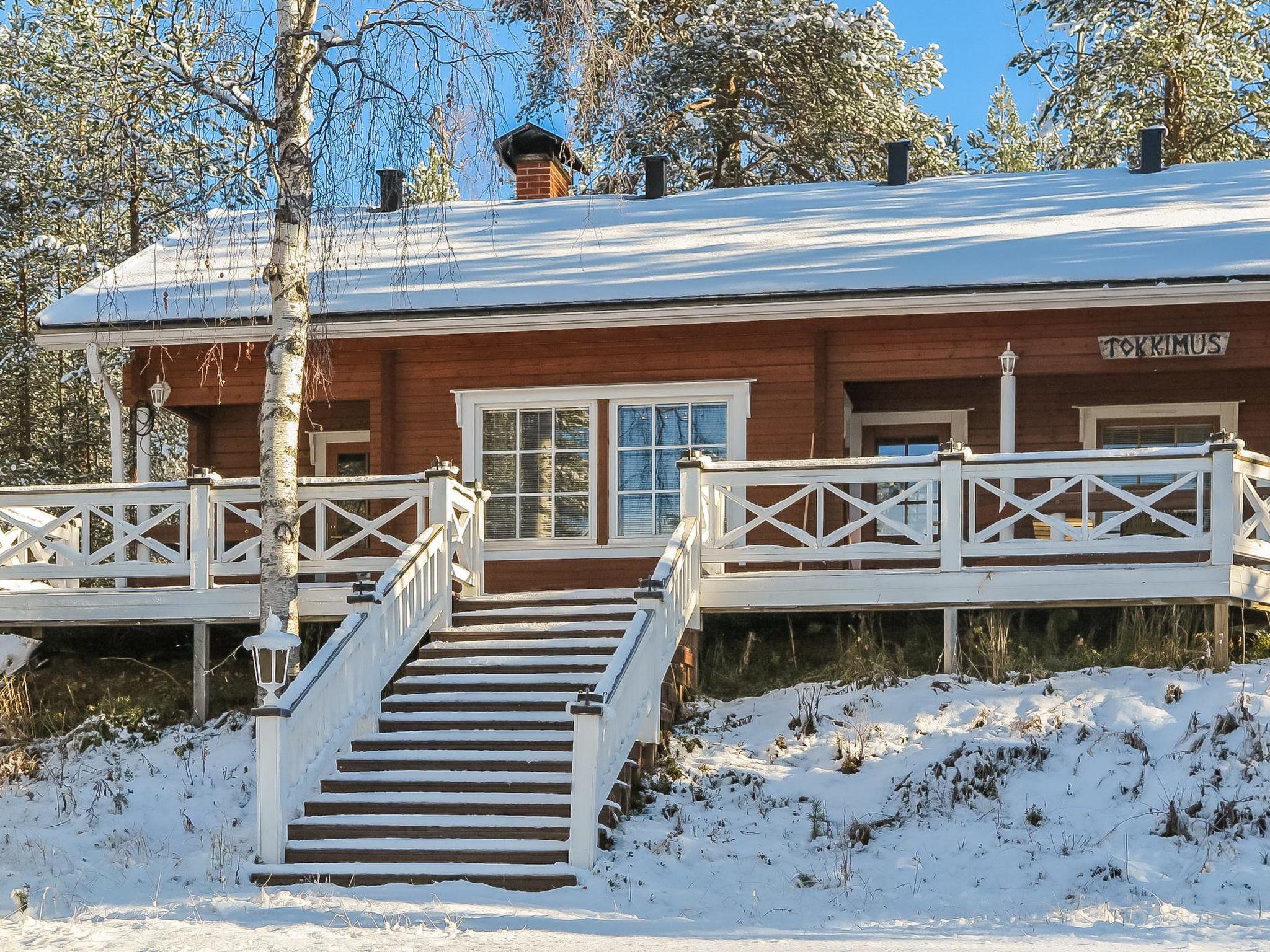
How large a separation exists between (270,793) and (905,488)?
24.9 feet

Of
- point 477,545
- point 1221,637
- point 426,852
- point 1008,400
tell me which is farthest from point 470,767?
point 1008,400

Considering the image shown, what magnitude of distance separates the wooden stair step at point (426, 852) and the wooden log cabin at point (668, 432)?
0.23m

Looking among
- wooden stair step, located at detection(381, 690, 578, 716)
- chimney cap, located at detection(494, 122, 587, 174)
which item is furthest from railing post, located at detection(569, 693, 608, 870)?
chimney cap, located at detection(494, 122, 587, 174)

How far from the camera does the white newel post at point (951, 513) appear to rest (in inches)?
493

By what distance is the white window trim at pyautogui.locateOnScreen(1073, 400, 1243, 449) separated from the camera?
1555cm

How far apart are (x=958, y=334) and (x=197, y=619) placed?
7231mm

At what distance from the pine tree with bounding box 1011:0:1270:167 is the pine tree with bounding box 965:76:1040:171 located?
4.29 metres

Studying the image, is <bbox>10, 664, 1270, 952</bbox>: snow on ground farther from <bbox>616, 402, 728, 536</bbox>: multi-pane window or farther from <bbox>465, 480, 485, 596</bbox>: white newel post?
<bbox>616, 402, 728, 536</bbox>: multi-pane window

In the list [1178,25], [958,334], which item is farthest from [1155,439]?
[1178,25]

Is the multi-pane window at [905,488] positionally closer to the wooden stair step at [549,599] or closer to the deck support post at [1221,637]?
the wooden stair step at [549,599]

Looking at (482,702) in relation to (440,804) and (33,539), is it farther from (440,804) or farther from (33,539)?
(33,539)

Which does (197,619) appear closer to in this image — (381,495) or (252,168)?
(381,495)

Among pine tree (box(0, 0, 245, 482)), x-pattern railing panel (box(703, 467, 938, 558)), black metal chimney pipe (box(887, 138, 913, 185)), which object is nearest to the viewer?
x-pattern railing panel (box(703, 467, 938, 558))

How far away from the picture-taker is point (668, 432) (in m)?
15.6
